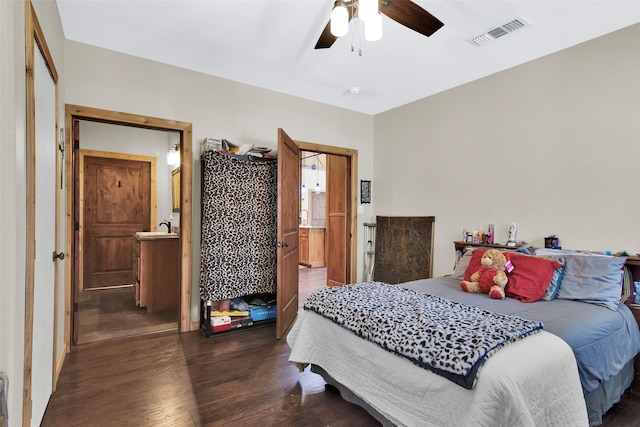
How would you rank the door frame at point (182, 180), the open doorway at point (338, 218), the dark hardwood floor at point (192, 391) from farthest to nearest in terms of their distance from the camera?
1. the open doorway at point (338, 218)
2. the door frame at point (182, 180)
3. the dark hardwood floor at point (192, 391)

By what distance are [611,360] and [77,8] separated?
170 inches

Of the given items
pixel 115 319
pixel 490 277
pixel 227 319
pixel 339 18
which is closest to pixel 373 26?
pixel 339 18

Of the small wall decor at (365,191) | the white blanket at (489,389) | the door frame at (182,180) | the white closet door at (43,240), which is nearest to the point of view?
the white blanket at (489,389)

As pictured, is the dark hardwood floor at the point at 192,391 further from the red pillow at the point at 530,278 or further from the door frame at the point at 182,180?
the red pillow at the point at 530,278

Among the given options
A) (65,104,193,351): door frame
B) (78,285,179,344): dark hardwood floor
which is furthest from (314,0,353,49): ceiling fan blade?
(78,285,179,344): dark hardwood floor

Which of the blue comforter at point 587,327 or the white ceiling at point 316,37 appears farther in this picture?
the white ceiling at point 316,37

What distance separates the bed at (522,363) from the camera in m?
1.40

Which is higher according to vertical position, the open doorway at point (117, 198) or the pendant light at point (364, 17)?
the pendant light at point (364, 17)

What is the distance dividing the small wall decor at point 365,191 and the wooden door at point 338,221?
0.21 m

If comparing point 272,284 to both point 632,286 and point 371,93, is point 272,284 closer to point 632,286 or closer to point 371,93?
point 371,93

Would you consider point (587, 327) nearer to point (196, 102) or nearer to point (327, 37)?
point (327, 37)

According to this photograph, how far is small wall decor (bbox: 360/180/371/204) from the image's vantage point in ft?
16.1

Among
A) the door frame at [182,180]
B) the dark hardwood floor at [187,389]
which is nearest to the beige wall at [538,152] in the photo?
the dark hardwood floor at [187,389]

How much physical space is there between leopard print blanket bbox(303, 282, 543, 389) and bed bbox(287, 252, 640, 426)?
1.2 inches
